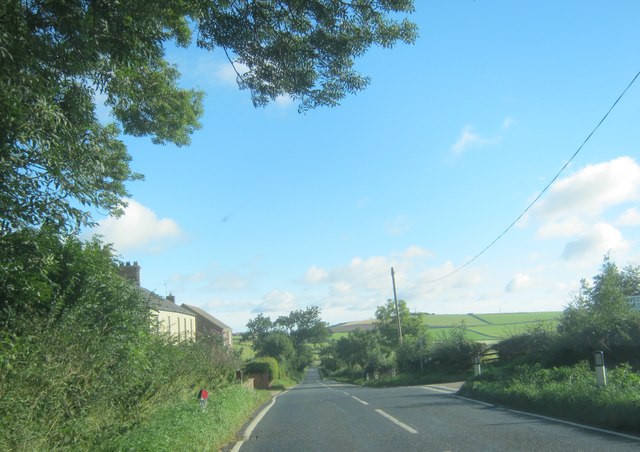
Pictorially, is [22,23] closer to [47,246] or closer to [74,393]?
[47,246]

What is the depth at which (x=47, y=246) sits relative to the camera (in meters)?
6.65

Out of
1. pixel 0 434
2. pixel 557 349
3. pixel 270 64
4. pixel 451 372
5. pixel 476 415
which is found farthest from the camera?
pixel 451 372

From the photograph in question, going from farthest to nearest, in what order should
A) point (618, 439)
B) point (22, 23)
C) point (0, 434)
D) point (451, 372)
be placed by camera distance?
point (451, 372)
point (618, 439)
point (22, 23)
point (0, 434)

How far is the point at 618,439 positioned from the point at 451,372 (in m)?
28.4

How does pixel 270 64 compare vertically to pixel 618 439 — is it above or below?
above

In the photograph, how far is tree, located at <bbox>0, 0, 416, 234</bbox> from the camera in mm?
5754

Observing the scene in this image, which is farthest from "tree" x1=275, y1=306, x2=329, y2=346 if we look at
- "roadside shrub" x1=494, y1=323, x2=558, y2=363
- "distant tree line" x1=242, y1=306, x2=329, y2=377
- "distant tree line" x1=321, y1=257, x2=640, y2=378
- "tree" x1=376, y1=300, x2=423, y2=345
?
"roadside shrub" x1=494, y1=323, x2=558, y2=363

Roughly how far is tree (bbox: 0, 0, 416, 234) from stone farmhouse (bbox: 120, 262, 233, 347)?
4491 millimetres

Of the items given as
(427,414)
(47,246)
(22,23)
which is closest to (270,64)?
(22,23)

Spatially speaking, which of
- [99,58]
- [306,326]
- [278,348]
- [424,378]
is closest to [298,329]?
[306,326]

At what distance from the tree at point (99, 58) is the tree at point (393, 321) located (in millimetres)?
80244

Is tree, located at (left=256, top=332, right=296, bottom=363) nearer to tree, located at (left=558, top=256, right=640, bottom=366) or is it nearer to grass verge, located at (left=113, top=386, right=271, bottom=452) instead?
tree, located at (left=558, top=256, right=640, bottom=366)

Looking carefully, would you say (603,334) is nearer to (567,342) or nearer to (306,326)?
(567,342)

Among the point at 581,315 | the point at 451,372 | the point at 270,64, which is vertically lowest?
the point at 451,372
